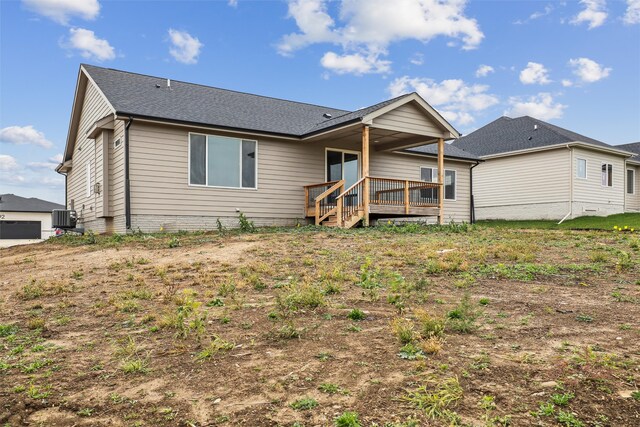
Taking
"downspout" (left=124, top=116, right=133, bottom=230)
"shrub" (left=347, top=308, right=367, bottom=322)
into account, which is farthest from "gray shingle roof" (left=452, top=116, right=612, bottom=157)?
"shrub" (left=347, top=308, right=367, bottom=322)

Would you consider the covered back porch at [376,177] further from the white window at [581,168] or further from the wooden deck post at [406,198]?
the white window at [581,168]

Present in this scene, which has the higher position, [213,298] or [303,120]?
[303,120]

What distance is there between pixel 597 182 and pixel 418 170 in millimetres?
10559

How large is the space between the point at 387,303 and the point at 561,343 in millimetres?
1688

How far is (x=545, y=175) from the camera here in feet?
73.5

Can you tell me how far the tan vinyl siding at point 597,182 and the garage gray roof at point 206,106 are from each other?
11894 millimetres

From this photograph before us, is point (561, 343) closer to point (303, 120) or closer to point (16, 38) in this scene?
point (303, 120)

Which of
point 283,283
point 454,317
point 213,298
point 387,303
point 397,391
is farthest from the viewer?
point 283,283

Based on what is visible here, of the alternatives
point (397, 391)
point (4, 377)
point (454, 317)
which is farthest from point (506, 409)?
point (4, 377)

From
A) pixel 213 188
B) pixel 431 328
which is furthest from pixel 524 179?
pixel 431 328

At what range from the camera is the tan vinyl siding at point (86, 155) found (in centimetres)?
1475

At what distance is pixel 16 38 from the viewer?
52.6ft

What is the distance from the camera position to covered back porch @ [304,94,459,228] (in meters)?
13.4

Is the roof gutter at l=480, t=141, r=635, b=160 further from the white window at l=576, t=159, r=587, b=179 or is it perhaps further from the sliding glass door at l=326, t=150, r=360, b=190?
the sliding glass door at l=326, t=150, r=360, b=190
